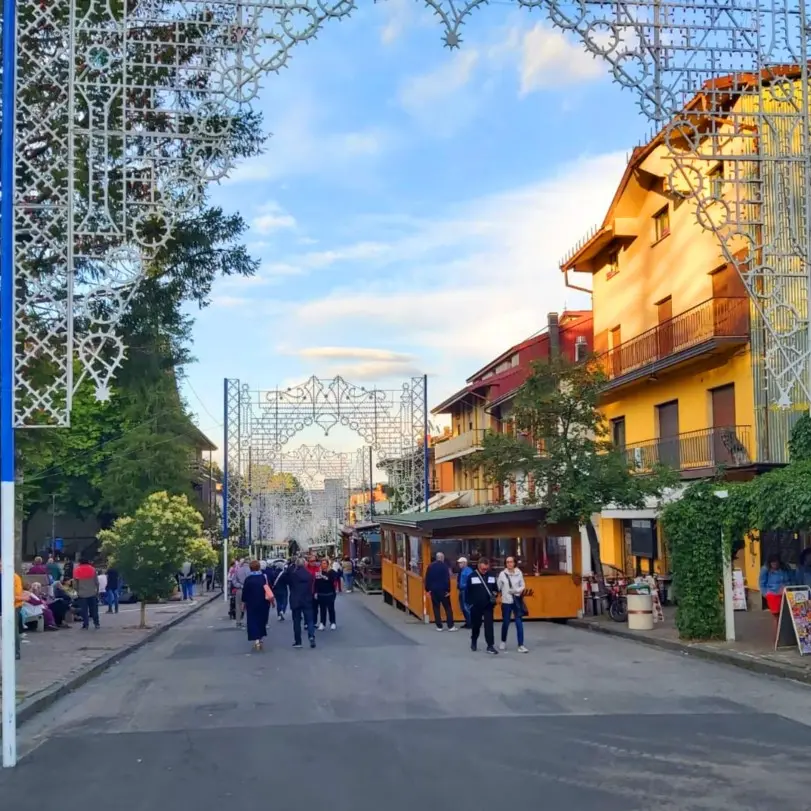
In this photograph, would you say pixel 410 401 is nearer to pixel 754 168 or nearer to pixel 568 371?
pixel 568 371

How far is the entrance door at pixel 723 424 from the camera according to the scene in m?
25.5

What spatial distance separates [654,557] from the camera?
30.8 m

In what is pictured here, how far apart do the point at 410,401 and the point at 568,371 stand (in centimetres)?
1493

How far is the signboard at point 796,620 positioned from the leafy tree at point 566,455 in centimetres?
829

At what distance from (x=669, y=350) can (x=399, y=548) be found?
10062 millimetres

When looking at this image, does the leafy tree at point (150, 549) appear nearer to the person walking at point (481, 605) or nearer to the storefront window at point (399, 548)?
the storefront window at point (399, 548)

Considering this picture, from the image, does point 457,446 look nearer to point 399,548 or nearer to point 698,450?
point 399,548

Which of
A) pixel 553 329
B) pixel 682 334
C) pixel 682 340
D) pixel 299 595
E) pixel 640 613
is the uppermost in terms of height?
pixel 553 329

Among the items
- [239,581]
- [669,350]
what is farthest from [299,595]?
[669,350]

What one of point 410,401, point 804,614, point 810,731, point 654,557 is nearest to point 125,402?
point 410,401

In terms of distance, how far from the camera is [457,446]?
2376 inches

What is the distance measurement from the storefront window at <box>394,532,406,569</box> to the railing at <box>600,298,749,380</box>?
8.78 meters

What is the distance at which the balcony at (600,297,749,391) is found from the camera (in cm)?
2597

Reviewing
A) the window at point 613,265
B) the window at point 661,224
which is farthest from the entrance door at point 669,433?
the window at point 613,265
